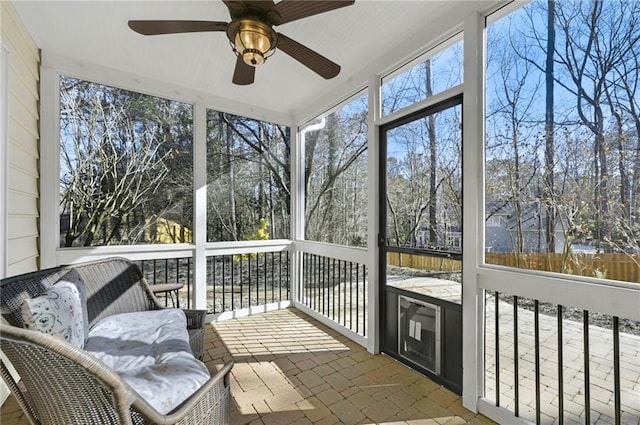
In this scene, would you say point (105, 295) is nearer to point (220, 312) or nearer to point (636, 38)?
point (220, 312)

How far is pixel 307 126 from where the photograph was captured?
4.18m

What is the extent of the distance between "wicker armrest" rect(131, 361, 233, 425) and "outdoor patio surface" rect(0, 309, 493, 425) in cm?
31

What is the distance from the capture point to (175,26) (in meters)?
1.76

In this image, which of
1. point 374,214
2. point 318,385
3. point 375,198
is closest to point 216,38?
point 375,198

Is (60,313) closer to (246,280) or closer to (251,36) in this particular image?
(251,36)

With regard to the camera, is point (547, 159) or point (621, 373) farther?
point (547, 159)

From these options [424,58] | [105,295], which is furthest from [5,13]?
[424,58]

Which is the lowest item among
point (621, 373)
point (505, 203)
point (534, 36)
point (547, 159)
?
point (621, 373)

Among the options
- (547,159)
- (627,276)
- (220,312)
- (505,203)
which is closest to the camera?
(627,276)

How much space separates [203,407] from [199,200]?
2.73m

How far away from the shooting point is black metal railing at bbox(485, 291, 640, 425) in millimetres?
1549

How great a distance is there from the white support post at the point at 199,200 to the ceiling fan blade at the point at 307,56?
208 cm

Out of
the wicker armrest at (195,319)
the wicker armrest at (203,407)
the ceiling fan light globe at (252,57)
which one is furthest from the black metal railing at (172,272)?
the ceiling fan light globe at (252,57)

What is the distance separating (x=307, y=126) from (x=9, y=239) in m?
3.21
